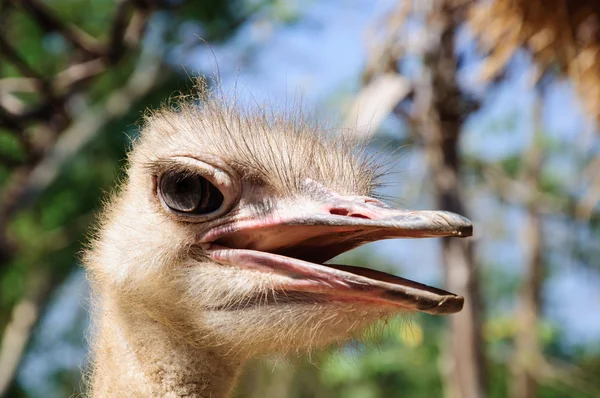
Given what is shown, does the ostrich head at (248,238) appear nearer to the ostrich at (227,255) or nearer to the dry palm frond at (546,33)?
the ostrich at (227,255)

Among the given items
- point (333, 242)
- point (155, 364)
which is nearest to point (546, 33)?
point (333, 242)

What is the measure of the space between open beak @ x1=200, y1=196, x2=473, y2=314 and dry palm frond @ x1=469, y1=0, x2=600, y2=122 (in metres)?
2.18

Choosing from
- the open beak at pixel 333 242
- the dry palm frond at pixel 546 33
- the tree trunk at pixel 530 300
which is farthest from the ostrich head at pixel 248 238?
the tree trunk at pixel 530 300

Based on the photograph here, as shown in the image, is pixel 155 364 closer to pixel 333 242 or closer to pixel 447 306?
pixel 333 242

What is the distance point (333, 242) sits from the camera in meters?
1.50

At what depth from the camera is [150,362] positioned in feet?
5.17

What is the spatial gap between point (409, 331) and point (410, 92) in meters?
1.95

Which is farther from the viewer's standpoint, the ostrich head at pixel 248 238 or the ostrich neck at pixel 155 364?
the ostrich neck at pixel 155 364

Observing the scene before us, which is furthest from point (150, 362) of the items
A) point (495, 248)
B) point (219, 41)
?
point (495, 248)

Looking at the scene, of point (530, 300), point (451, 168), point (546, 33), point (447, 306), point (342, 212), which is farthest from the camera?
point (530, 300)

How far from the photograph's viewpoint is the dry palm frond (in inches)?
131

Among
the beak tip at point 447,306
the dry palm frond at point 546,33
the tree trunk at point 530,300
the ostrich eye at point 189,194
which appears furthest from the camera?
the tree trunk at point 530,300

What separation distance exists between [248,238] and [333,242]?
0.56 feet

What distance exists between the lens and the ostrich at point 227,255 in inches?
54.3
